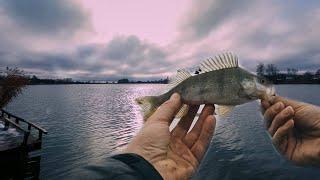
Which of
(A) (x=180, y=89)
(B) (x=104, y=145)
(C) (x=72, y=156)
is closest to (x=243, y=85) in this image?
(A) (x=180, y=89)

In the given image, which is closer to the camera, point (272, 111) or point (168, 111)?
point (168, 111)

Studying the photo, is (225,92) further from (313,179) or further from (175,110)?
(313,179)

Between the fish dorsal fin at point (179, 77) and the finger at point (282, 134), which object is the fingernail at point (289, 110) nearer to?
the finger at point (282, 134)

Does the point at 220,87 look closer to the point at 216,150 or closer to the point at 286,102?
the point at 286,102

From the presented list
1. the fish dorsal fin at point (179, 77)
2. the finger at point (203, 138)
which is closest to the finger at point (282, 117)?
the finger at point (203, 138)

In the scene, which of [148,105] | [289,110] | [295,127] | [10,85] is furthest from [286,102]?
[10,85]

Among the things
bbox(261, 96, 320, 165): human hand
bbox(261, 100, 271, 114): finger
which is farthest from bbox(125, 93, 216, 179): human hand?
bbox(261, 96, 320, 165): human hand
